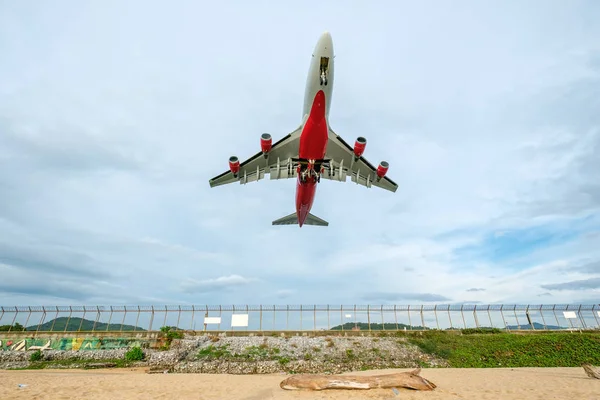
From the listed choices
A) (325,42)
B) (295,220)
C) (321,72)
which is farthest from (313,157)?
(295,220)

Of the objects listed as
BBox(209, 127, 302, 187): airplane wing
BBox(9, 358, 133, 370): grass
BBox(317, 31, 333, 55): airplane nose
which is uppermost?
BBox(317, 31, 333, 55): airplane nose

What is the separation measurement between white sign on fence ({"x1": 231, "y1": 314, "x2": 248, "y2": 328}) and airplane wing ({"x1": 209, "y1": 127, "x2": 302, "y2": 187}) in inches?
832

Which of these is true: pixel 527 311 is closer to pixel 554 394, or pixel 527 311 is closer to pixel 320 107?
pixel 554 394

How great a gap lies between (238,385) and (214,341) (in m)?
18.2

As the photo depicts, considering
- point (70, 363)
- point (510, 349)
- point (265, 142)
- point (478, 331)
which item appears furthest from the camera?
point (478, 331)

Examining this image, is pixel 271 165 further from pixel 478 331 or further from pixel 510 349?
pixel 478 331

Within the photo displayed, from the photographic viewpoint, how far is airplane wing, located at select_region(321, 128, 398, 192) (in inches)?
955

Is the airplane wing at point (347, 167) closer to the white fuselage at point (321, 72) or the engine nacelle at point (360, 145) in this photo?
the engine nacelle at point (360, 145)

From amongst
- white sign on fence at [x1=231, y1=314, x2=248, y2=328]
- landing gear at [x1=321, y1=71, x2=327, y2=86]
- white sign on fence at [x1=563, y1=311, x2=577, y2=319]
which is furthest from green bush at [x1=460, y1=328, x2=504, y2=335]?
landing gear at [x1=321, y1=71, x2=327, y2=86]

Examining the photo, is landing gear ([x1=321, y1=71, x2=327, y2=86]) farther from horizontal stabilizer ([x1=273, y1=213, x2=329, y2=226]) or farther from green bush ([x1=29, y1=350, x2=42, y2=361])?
green bush ([x1=29, y1=350, x2=42, y2=361])

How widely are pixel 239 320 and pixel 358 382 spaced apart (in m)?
26.5

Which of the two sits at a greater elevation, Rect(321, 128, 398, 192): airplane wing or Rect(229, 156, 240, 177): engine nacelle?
Rect(321, 128, 398, 192): airplane wing

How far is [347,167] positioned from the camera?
26.1m

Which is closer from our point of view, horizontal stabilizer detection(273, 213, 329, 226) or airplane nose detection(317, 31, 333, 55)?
airplane nose detection(317, 31, 333, 55)
